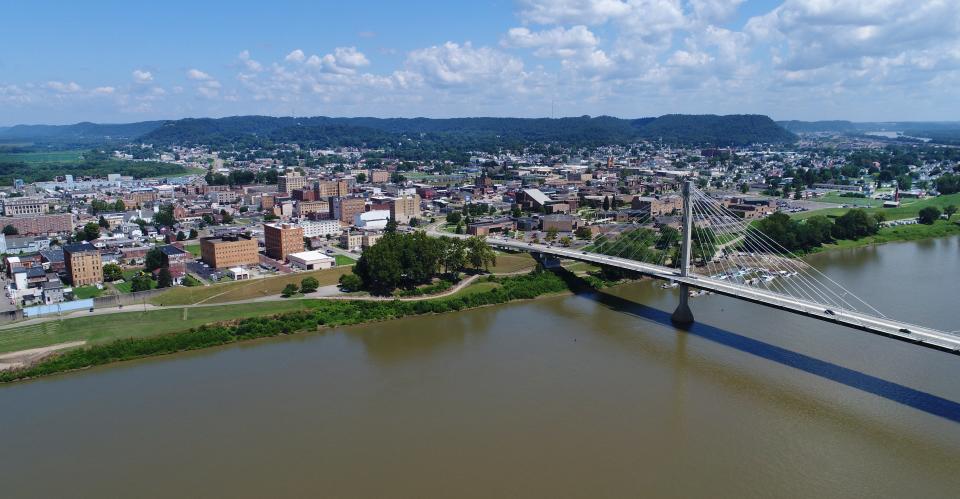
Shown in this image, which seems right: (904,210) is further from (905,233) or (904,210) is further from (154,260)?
(154,260)

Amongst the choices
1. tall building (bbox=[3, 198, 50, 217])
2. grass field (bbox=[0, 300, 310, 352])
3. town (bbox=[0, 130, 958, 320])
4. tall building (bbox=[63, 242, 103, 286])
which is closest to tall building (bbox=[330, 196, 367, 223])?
town (bbox=[0, 130, 958, 320])

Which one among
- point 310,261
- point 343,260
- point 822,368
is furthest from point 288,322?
point 822,368

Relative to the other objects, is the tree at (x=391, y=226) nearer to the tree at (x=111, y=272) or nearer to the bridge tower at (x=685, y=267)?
the tree at (x=111, y=272)

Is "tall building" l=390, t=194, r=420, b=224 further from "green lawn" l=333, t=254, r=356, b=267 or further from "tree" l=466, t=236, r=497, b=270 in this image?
"tree" l=466, t=236, r=497, b=270

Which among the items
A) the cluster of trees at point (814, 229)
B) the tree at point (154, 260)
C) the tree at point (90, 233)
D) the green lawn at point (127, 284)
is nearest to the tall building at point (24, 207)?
the tree at point (90, 233)

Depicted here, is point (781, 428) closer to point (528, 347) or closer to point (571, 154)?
point (528, 347)

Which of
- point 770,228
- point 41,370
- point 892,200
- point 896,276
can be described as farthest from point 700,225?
point 41,370
